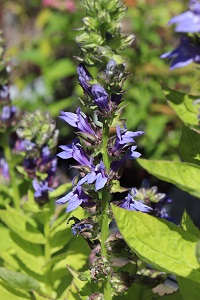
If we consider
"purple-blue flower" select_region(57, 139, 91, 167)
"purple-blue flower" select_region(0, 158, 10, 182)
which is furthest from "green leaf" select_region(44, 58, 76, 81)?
"purple-blue flower" select_region(57, 139, 91, 167)

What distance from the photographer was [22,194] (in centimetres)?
200

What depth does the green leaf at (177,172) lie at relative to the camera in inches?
40.6

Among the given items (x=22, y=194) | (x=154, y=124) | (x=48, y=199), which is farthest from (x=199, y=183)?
(x=154, y=124)

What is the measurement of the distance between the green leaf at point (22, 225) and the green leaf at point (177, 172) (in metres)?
0.65

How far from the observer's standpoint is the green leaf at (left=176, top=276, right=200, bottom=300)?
4.05ft

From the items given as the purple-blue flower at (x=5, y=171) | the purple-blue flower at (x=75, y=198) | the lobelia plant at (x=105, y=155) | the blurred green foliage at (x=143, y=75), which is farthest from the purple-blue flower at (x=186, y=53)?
the blurred green foliage at (x=143, y=75)

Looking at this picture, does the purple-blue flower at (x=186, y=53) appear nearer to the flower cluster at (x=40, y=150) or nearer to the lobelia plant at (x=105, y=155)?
the lobelia plant at (x=105, y=155)

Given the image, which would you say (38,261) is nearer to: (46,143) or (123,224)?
(46,143)

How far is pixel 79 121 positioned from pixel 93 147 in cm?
6

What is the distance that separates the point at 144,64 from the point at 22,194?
1717 millimetres

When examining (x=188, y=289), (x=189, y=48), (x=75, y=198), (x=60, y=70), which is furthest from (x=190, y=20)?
(x=60, y=70)

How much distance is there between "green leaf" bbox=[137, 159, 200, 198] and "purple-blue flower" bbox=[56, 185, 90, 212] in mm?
197

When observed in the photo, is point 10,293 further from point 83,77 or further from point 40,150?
point 83,77

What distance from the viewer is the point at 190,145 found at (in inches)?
52.2
